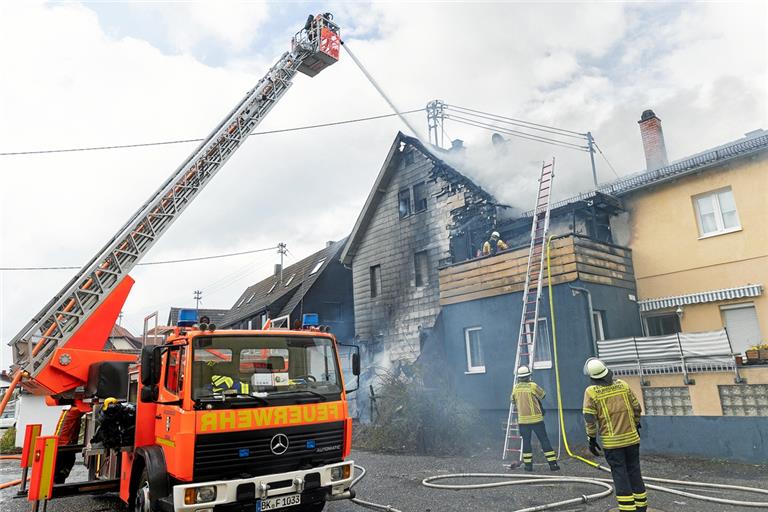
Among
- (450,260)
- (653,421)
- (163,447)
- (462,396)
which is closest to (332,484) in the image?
(163,447)

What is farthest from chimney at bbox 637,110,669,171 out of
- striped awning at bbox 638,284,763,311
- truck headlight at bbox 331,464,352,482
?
truck headlight at bbox 331,464,352,482

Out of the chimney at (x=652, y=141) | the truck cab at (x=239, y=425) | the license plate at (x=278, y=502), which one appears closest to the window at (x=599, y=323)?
the chimney at (x=652, y=141)

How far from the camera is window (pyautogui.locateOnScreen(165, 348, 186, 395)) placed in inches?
202

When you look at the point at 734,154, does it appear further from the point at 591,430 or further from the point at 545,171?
the point at 591,430

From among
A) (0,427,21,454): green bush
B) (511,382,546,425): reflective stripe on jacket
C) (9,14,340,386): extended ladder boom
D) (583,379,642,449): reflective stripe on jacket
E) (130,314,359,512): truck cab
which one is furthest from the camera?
(0,427,21,454): green bush

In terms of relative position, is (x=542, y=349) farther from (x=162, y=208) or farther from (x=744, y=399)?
(x=162, y=208)

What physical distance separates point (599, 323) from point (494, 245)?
133 inches

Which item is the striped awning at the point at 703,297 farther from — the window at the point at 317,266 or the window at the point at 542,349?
the window at the point at 317,266

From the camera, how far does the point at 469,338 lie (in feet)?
42.0

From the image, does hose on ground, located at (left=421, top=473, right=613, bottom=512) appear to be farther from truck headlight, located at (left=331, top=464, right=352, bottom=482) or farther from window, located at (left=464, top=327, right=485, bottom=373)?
window, located at (left=464, top=327, right=485, bottom=373)

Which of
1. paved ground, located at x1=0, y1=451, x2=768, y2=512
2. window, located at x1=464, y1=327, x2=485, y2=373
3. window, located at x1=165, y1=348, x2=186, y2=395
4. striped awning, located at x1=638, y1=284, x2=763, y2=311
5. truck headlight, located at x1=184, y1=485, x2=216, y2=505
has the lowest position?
paved ground, located at x1=0, y1=451, x2=768, y2=512

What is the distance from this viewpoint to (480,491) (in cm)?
707

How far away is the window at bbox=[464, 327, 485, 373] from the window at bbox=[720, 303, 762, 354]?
5.50 m

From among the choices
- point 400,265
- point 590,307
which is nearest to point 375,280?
point 400,265
